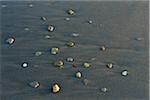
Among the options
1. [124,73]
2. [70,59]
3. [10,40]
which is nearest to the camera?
[124,73]

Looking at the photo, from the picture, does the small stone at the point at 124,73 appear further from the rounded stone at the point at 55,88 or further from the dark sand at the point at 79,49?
the rounded stone at the point at 55,88

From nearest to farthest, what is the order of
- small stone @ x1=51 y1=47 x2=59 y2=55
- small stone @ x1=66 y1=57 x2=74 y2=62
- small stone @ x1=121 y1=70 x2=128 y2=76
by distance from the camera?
small stone @ x1=121 y1=70 x2=128 y2=76, small stone @ x1=66 y1=57 x2=74 y2=62, small stone @ x1=51 y1=47 x2=59 y2=55

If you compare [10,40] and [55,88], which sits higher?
[10,40]

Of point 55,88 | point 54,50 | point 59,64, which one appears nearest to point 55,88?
point 55,88

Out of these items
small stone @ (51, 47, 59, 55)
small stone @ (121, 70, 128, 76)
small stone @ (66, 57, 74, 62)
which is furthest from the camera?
small stone @ (51, 47, 59, 55)

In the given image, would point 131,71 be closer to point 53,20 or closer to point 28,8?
point 53,20

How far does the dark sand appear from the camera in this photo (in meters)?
2.95

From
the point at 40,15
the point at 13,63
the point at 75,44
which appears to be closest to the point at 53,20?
the point at 40,15

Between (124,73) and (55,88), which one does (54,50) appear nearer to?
(55,88)

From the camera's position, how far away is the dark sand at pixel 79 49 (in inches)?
116

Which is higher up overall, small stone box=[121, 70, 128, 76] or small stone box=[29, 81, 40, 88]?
small stone box=[29, 81, 40, 88]

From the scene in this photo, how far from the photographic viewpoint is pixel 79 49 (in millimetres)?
3414

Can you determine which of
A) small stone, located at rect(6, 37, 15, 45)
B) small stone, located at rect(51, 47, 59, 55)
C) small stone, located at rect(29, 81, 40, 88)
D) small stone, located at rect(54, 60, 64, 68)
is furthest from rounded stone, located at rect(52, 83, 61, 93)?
small stone, located at rect(6, 37, 15, 45)

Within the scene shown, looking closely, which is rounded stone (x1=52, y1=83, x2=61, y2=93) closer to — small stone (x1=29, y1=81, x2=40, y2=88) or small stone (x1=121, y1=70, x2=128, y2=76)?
small stone (x1=29, y1=81, x2=40, y2=88)
